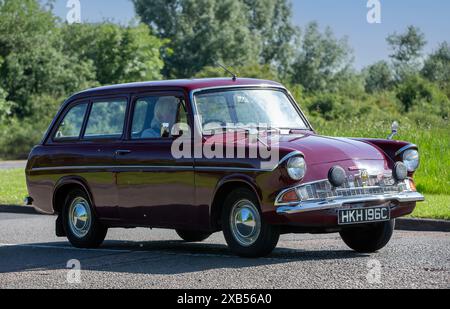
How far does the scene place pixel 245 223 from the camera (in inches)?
369

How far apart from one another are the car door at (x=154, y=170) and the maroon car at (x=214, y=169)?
0.04ft

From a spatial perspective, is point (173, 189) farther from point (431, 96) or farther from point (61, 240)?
point (431, 96)

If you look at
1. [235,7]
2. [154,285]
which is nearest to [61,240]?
[154,285]

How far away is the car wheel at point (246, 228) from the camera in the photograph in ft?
30.3

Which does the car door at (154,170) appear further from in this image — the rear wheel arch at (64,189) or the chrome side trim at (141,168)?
the rear wheel arch at (64,189)

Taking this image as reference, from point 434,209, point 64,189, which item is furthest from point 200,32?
point 64,189

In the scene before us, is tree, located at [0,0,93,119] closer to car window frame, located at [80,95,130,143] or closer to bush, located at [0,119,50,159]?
bush, located at [0,119,50,159]

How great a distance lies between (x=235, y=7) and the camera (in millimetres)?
84625

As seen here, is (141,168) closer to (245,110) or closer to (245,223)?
(245,110)

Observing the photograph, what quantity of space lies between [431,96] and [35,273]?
49.8 metres

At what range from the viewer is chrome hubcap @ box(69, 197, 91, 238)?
11280 mm

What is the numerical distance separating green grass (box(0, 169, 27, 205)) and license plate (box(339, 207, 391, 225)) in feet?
31.9

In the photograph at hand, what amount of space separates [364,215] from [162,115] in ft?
8.36

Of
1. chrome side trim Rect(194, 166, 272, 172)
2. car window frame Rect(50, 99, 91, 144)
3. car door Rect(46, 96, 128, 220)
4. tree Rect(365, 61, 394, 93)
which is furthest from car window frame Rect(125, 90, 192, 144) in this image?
tree Rect(365, 61, 394, 93)
